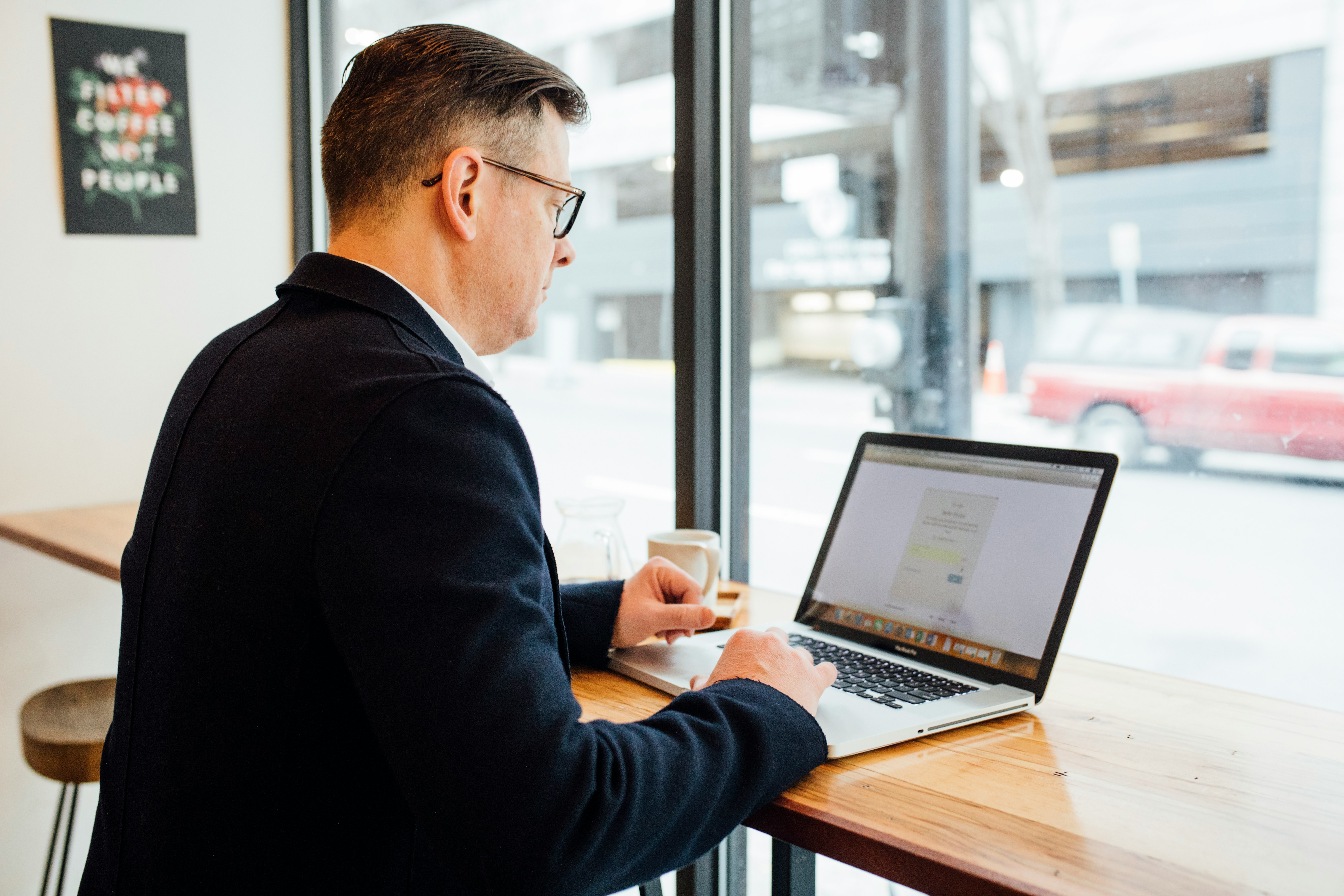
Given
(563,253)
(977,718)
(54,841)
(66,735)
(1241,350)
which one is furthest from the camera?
(54,841)

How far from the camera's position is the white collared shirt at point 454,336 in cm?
88

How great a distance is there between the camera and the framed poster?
230cm

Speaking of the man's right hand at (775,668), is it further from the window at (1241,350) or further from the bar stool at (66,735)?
the bar stool at (66,735)

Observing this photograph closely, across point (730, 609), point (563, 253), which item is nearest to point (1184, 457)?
point (730, 609)

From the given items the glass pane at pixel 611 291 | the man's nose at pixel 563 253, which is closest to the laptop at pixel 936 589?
the man's nose at pixel 563 253

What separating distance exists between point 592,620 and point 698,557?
0.18 m

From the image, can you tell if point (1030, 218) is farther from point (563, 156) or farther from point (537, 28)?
point (537, 28)

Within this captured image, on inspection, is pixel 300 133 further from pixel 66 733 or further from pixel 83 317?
pixel 66 733

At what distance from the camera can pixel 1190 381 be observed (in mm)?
1321

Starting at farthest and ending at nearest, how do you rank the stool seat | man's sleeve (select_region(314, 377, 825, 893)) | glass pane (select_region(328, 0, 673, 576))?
glass pane (select_region(328, 0, 673, 576)), the stool seat, man's sleeve (select_region(314, 377, 825, 893))

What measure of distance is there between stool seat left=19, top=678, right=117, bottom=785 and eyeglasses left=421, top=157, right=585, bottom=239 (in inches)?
47.6

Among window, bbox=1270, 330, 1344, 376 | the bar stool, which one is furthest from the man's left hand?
the bar stool

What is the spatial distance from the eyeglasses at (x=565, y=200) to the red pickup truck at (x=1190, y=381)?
749 mm

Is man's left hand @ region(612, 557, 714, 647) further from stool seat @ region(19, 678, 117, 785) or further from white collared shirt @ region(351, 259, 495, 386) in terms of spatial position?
stool seat @ region(19, 678, 117, 785)
